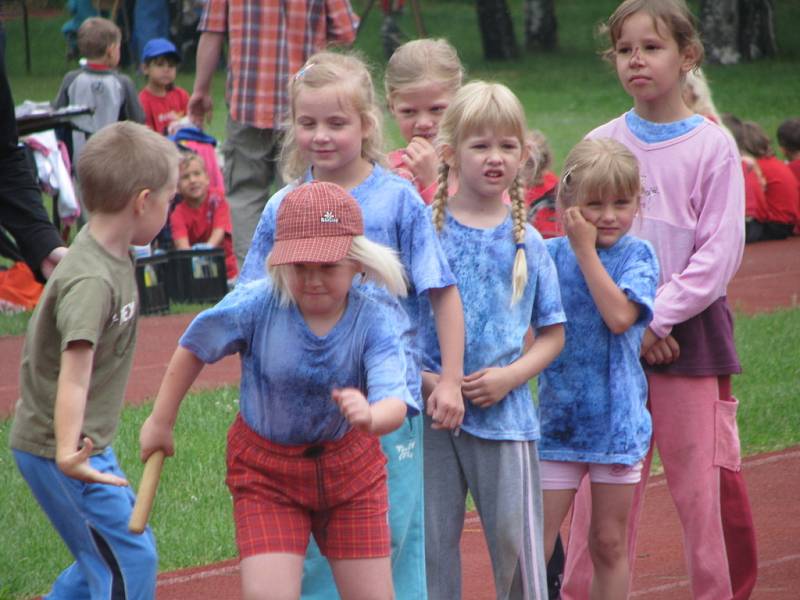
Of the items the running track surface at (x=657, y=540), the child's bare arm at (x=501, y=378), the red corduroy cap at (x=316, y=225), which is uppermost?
the red corduroy cap at (x=316, y=225)

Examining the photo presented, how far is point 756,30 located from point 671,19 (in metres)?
28.7

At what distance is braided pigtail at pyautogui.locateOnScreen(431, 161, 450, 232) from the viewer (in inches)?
178

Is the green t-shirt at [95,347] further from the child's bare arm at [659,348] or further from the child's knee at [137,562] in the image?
the child's bare arm at [659,348]

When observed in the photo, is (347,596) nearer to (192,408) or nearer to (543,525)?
(543,525)

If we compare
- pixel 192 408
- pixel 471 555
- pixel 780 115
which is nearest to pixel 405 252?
pixel 471 555

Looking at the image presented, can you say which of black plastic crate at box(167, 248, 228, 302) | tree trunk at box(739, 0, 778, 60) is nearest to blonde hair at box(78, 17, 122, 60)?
black plastic crate at box(167, 248, 228, 302)

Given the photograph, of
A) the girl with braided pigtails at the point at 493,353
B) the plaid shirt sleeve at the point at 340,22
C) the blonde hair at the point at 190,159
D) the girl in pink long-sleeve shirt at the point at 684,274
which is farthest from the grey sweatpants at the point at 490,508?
the blonde hair at the point at 190,159

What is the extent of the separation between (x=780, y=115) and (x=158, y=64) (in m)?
12.9

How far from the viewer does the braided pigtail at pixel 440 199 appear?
4.53 meters

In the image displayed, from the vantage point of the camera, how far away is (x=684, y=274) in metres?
4.77

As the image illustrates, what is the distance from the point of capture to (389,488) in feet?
14.2

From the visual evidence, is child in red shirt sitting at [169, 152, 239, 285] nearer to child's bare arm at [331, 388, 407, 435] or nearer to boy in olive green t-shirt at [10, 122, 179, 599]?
boy in olive green t-shirt at [10, 122, 179, 599]

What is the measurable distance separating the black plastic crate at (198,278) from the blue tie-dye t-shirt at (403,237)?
7.24 meters

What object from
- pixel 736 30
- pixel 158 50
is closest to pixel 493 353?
pixel 158 50
